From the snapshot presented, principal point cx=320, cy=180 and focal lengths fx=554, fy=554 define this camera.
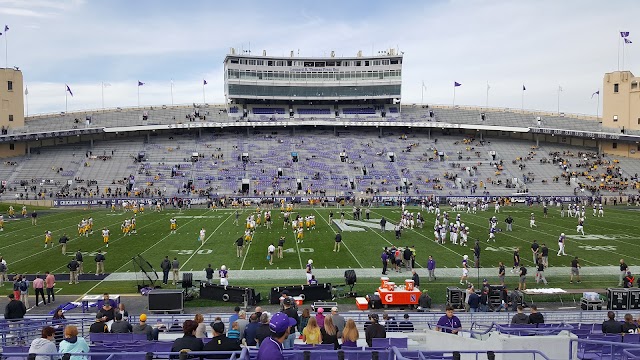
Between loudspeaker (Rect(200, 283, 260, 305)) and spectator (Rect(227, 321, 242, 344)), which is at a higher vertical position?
spectator (Rect(227, 321, 242, 344))

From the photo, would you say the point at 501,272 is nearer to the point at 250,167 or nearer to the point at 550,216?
the point at 550,216

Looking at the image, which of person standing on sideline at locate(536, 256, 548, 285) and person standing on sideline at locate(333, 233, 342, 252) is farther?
person standing on sideline at locate(333, 233, 342, 252)

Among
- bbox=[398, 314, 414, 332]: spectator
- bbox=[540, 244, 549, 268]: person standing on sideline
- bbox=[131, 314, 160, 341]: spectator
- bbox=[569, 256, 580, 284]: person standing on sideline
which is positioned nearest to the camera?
bbox=[131, 314, 160, 341]: spectator

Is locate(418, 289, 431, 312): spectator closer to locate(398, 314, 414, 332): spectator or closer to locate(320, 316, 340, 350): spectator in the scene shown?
locate(398, 314, 414, 332): spectator

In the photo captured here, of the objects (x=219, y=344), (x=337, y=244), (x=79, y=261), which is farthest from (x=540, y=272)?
(x=79, y=261)

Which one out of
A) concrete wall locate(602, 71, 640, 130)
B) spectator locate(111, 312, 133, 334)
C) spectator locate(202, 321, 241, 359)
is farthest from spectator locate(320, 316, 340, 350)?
concrete wall locate(602, 71, 640, 130)

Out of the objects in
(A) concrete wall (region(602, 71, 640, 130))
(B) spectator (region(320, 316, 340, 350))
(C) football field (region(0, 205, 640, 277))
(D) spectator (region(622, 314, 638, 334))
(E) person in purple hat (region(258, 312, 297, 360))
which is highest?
(A) concrete wall (region(602, 71, 640, 130))

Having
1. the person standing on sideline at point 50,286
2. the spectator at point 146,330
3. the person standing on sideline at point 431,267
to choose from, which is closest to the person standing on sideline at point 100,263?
the person standing on sideline at point 50,286

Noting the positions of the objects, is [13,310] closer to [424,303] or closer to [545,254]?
[424,303]

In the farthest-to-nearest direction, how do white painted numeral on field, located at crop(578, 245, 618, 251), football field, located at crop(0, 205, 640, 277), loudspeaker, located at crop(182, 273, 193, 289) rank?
white painted numeral on field, located at crop(578, 245, 618, 251), football field, located at crop(0, 205, 640, 277), loudspeaker, located at crop(182, 273, 193, 289)

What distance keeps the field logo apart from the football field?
0.06 metres

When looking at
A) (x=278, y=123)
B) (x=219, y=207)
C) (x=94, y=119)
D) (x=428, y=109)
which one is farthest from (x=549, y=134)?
(x=94, y=119)

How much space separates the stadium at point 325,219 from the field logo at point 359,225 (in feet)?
1.06

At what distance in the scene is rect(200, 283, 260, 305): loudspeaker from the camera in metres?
16.8
